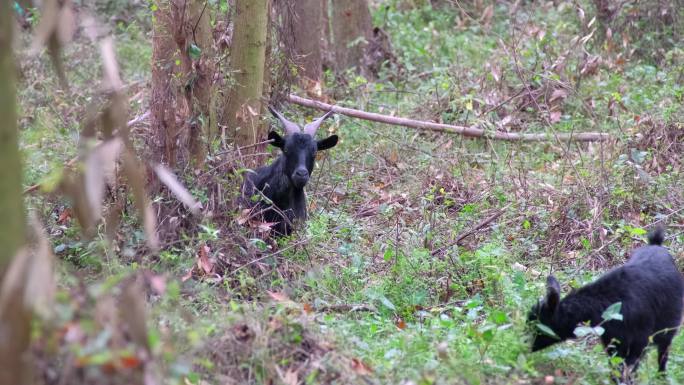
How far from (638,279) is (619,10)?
8.78 meters

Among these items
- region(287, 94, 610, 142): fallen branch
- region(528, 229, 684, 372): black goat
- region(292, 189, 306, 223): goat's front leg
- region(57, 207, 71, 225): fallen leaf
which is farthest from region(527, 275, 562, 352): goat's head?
region(287, 94, 610, 142): fallen branch

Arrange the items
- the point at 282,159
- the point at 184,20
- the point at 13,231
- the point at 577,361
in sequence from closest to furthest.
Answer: the point at 13,231
the point at 577,361
the point at 184,20
the point at 282,159

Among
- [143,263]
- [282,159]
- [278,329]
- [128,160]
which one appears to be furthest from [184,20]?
[128,160]

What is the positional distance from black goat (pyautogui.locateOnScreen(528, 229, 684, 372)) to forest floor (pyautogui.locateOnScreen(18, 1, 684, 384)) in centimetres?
18

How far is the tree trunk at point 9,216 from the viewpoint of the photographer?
3328mm

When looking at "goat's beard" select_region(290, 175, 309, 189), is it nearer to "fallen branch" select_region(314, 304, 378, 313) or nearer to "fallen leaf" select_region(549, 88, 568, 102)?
"fallen branch" select_region(314, 304, 378, 313)

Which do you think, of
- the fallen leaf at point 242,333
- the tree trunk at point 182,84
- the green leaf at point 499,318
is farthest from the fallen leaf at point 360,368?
the tree trunk at point 182,84

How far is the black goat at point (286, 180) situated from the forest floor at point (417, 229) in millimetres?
388

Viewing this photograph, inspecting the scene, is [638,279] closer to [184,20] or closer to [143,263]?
[143,263]

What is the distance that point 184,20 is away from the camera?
804cm

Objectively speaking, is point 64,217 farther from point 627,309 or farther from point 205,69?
point 627,309

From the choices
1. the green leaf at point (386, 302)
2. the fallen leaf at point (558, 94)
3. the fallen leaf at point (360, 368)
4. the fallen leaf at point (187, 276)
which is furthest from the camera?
the fallen leaf at point (558, 94)

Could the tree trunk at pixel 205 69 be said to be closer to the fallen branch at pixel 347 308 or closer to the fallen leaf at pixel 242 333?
the fallen branch at pixel 347 308

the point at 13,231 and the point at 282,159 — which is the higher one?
the point at 13,231
